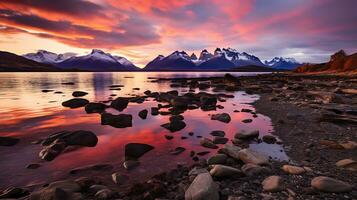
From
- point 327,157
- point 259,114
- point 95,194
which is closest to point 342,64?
point 259,114

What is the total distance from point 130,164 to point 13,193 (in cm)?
374

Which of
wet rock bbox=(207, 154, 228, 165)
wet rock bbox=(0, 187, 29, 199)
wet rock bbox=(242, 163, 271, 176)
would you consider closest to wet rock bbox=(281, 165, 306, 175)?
wet rock bbox=(242, 163, 271, 176)

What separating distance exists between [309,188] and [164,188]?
4001 mm

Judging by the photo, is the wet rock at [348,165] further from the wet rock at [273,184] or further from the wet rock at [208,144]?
the wet rock at [208,144]

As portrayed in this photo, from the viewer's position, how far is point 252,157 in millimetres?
8461

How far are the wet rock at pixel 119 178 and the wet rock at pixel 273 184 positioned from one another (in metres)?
4.45

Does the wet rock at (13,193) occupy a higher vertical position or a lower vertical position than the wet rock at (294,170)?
lower

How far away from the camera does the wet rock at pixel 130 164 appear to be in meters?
8.92

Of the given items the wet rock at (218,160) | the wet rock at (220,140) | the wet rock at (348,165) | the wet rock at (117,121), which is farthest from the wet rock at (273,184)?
the wet rock at (117,121)

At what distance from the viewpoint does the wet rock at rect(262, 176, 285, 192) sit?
20.4ft

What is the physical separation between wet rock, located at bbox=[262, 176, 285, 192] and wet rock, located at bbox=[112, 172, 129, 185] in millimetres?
4454

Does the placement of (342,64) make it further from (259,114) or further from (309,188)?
(309,188)

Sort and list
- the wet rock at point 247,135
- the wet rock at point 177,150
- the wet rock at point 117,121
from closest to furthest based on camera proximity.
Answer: the wet rock at point 177,150
the wet rock at point 247,135
the wet rock at point 117,121

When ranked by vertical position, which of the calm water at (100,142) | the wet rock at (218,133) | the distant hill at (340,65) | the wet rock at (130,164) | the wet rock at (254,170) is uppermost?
the distant hill at (340,65)
